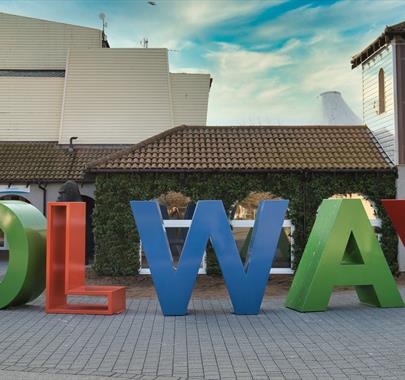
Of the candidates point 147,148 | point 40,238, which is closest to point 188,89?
point 147,148

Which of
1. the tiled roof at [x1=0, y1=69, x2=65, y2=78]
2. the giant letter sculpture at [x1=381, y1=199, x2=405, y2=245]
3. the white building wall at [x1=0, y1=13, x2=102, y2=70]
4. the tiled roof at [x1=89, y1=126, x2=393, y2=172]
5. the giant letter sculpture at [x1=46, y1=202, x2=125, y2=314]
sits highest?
the white building wall at [x1=0, y1=13, x2=102, y2=70]

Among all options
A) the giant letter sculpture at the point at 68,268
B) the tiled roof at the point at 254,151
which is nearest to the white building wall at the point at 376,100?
the tiled roof at the point at 254,151

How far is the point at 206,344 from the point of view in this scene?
7.56 metres

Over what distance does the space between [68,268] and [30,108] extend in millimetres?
16774

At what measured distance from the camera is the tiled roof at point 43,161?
20312mm

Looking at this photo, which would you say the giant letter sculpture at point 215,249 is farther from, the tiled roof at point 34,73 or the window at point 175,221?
the tiled roof at point 34,73

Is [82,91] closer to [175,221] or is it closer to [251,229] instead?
[175,221]

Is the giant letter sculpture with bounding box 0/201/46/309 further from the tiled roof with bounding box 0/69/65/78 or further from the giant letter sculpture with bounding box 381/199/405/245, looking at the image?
the tiled roof with bounding box 0/69/65/78

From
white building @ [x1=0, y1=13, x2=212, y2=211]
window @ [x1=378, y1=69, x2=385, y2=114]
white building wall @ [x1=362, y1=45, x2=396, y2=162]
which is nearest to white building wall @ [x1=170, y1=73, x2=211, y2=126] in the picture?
white building @ [x1=0, y1=13, x2=212, y2=211]

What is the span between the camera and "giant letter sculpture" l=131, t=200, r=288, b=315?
394 inches

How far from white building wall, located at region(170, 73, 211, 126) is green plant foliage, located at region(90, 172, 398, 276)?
9.43 m

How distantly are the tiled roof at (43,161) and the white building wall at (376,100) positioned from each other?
10.9 meters

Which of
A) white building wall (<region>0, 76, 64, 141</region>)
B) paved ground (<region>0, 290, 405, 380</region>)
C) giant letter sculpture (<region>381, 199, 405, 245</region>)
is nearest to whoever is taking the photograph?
paved ground (<region>0, 290, 405, 380</region>)

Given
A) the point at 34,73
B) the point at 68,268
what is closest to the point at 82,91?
the point at 34,73
